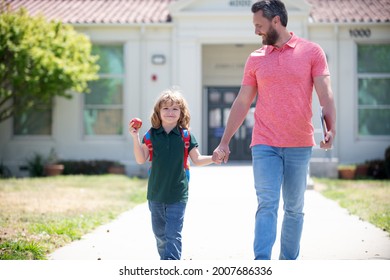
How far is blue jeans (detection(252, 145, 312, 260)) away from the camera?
14.0 ft

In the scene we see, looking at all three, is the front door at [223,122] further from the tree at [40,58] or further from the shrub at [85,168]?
the tree at [40,58]

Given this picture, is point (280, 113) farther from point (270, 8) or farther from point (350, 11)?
point (350, 11)

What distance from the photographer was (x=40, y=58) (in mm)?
14023

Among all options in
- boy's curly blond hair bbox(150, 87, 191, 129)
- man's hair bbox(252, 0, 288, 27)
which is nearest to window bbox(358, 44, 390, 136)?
man's hair bbox(252, 0, 288, 27)

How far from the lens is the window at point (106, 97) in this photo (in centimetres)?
1595

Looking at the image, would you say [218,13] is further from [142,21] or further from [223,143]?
[223,143]

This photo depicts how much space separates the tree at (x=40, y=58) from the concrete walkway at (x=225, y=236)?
569 cm

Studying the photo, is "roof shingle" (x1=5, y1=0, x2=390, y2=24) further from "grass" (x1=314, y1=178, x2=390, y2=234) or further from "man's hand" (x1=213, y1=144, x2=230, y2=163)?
"man's hand" (x1=213, y1=144, x2=230, y2=163)

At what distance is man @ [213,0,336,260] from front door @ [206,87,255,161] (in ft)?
43.2

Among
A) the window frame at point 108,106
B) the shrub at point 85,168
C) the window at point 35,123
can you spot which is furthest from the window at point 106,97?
the shrub at point 85,168

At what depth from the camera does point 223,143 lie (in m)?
4.47

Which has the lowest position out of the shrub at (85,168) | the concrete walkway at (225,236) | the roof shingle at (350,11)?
the shrub at (85,168)

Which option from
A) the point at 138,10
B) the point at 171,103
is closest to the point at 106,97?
the point at 138,10

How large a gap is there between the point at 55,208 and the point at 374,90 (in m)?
9.75
